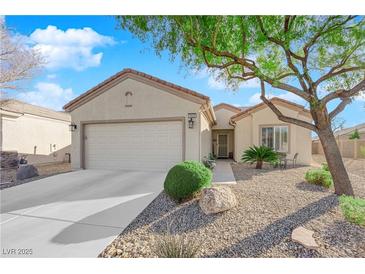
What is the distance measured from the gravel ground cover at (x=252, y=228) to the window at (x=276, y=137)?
7754mm

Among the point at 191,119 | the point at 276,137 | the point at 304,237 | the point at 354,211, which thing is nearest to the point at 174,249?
the point at 304,237

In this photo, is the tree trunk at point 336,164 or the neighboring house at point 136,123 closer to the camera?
the tree trunk at point 336,164

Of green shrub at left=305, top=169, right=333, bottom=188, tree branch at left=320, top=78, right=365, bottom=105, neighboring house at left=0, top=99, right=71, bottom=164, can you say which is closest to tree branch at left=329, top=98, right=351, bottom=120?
tree branch at left=320, top=78, right=365, bottom=105

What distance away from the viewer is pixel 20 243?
347 centimetres

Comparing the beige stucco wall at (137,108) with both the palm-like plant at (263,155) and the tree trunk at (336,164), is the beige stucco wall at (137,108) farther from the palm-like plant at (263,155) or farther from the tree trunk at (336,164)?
the tree trunk at (336,164)

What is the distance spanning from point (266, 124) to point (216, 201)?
10247 millimetres

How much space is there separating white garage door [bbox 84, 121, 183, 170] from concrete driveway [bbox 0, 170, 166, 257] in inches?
60.9

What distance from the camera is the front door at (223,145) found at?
1853 cm

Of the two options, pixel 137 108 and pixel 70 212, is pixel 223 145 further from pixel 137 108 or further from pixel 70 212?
pixel 70 212

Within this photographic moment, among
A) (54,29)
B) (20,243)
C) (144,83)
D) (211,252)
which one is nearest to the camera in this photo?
(211,252)

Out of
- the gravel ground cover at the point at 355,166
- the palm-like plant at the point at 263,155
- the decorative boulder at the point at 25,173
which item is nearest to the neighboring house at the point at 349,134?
the gravel ground cover at the point at 355,166
